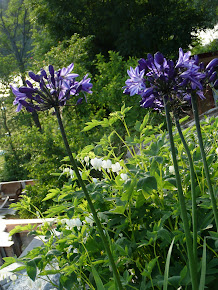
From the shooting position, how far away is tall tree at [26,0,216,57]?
1443cm

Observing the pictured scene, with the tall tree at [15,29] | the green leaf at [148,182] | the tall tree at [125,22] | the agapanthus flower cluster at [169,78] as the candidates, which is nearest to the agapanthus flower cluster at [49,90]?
the agapanthus flower cluster at [169,78]

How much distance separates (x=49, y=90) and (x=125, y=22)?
1439 cm

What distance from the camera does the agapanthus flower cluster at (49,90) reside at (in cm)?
126

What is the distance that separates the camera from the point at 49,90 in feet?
4.27

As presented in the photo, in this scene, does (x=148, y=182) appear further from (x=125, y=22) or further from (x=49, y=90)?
(x=125, y=22)

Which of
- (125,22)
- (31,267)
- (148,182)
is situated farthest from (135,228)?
(125,22)

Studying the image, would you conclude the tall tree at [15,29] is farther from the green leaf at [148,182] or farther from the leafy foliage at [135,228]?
the green leaf at [148,182]

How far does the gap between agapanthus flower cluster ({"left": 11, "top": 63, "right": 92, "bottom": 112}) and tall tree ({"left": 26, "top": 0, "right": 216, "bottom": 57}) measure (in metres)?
13.2

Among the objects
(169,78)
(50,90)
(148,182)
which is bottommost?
(148,182)

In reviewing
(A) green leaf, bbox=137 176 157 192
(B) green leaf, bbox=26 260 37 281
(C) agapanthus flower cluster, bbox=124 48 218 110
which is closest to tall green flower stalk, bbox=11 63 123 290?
(C) agapanthus flower cluster, bbox=124 48 218 110

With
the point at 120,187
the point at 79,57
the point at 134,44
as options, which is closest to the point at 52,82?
the point at 120,187

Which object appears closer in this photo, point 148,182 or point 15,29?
point 148,182

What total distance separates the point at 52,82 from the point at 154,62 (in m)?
0.41

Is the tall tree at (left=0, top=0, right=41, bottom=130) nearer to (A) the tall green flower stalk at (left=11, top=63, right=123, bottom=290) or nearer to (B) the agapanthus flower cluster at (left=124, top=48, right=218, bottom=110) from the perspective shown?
(A) the tall green flower stalk at (left=11, top=63, right=123, bottom=290)
